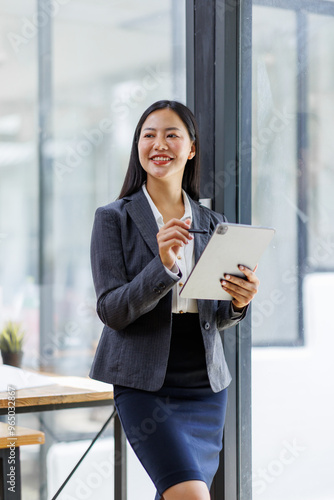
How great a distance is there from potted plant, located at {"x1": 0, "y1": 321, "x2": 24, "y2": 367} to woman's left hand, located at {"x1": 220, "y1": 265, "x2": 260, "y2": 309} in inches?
61.4

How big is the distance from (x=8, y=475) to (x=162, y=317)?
882 millimetres

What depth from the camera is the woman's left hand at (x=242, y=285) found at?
6.38 feet

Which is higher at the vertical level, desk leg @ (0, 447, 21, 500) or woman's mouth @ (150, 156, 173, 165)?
woman's mouth @ (150, 156, 173, 165)

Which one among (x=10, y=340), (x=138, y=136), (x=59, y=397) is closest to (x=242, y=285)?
(x=138, y=136)

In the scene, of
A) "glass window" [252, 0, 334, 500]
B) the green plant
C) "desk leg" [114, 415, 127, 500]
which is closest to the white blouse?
"glass window" [252, 0, 334, 500]

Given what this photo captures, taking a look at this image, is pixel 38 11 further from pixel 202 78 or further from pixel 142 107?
pixel 202 78

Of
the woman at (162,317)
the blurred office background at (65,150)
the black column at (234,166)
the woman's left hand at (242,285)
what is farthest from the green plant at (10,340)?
the woman's left hand at (242,285)

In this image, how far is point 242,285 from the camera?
6.42 ft

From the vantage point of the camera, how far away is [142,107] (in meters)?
4.52

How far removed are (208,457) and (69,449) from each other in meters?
2.42

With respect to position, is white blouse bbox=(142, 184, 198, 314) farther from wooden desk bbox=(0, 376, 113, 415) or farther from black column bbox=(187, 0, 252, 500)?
wooden desk bbox=(0, 376, 113, 415)

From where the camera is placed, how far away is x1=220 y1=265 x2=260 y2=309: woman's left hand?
1.94m

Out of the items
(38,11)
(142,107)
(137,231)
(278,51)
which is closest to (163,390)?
(137,231)

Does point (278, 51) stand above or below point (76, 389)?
above
